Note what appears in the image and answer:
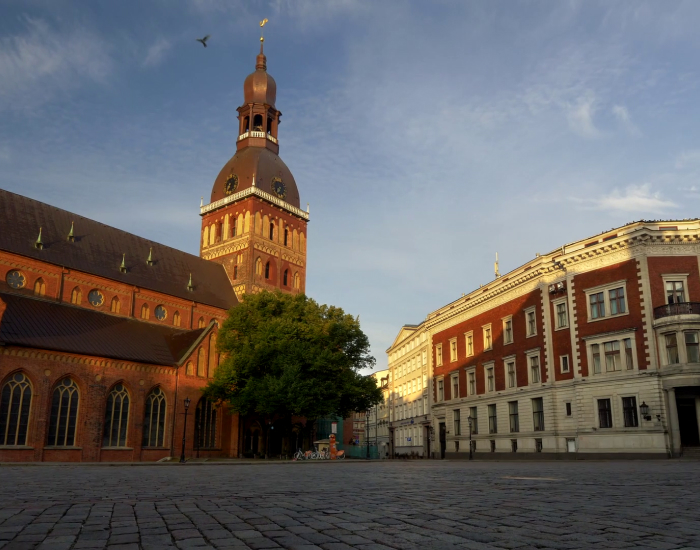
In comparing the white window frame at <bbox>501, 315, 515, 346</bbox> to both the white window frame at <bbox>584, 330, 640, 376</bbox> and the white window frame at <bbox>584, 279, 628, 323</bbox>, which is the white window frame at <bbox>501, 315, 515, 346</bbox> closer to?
the white window frame at <bbox>584, 330, 640, 376</bbox>

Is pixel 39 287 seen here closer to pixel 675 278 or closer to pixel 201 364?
pixel 201 364

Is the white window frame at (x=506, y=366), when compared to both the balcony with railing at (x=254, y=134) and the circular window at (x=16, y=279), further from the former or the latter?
the balcony with railing at (x=254, y=134)

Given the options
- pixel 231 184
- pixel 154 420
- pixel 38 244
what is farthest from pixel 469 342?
pixel 38 244

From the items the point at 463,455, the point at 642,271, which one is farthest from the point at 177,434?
the point at 642,271

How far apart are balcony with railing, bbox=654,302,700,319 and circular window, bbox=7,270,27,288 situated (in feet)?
142

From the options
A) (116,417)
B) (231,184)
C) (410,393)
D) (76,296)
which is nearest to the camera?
(116,417)

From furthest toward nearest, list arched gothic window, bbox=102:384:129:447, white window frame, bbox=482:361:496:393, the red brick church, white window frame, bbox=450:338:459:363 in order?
white window frame, bbox=450:338:459:363 → white window frame, bbox=482:361:496:393 → arched gothic window, bbox=102:384:129:447 → the red brick church

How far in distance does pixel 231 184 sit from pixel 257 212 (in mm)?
→ 5430

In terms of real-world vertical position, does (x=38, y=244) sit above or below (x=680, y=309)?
above

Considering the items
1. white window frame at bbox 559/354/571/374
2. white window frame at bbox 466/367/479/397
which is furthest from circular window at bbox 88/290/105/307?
white window frame at bbox 559/354/571/374

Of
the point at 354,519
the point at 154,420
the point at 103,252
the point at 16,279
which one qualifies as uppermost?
the point at 103,252

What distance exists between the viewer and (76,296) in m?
48.6

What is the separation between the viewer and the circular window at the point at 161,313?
54.7 metres

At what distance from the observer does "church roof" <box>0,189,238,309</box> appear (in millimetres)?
47344
